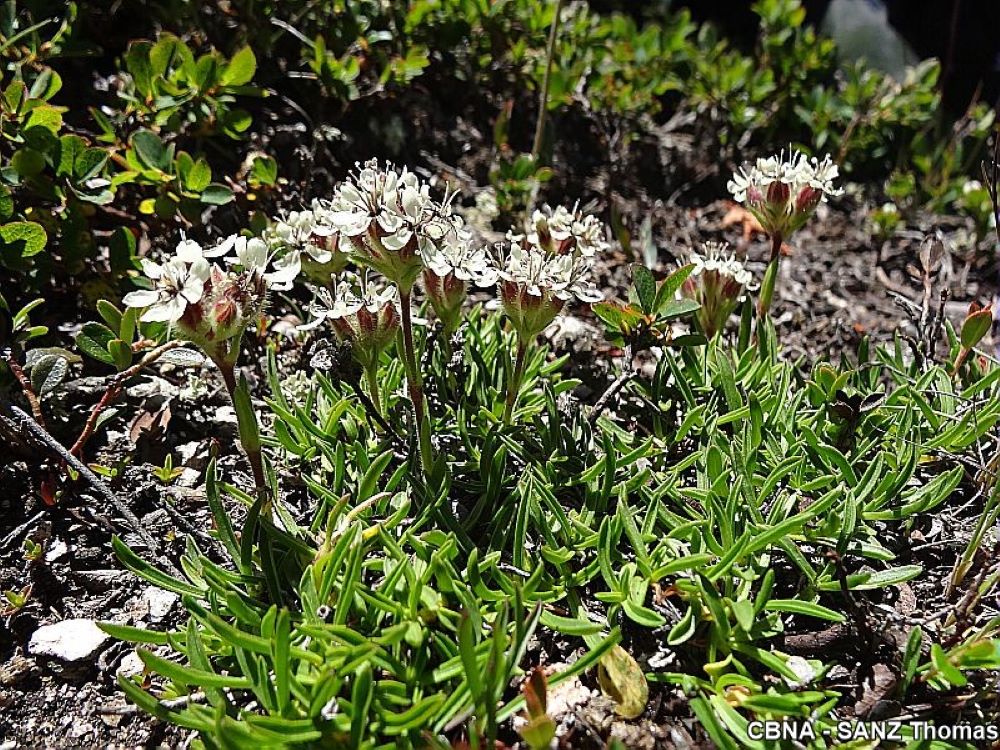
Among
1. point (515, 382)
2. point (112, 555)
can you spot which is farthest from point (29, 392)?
point (515, 382)

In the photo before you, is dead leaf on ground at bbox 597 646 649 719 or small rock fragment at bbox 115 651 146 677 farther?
small rock fragment at bbox 115 651 146 677

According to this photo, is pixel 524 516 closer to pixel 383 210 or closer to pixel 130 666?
pixel 383 210

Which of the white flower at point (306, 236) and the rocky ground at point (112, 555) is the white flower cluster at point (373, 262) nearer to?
the white flower at point (306, 236)

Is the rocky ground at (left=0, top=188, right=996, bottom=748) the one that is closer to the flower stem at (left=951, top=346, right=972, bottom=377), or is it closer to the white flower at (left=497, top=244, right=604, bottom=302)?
the flower stem at (left=951, top=346, right=972, bottom=377)

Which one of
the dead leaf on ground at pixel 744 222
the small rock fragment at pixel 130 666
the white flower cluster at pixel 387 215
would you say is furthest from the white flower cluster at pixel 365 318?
the dead leaf on ground at pixel 744 222

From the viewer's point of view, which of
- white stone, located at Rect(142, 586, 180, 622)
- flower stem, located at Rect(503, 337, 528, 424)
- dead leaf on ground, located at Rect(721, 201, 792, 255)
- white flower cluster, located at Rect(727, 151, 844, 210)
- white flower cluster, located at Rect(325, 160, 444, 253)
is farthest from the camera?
dead leaf on ground, located at Rect(721, 201, 792, 255)

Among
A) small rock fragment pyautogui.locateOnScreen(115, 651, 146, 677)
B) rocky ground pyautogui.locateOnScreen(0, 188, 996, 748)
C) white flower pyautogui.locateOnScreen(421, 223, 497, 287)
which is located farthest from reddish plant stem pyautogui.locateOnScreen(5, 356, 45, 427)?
white flower pyautogui.locateOnScreen(421, 223, 497, 287)

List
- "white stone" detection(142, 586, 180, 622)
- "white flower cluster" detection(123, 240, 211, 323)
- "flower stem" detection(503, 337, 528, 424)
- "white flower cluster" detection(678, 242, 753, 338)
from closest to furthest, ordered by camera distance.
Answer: "white flower cluster" detection(123, 240, 211, 323), "white stone" detection(142, 586, 180, 622), "flower stem" detection(503, 337, 528, 424), "white flower cluster" detection(678, 242, 753, 338)

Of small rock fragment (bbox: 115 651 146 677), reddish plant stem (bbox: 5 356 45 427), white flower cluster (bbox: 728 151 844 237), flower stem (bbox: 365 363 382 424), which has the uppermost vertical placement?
white flower cluster (bbox: 728 151 844 237)
